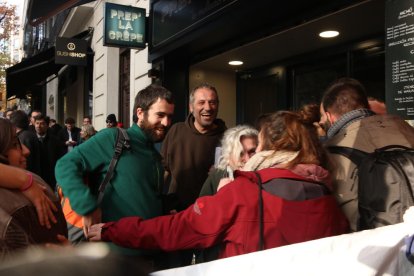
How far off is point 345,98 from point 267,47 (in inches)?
167

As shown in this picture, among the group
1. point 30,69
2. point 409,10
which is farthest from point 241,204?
point 30,69

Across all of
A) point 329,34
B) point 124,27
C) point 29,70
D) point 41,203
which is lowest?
point 41,203

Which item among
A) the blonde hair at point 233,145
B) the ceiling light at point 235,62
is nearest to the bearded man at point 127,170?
the blonde hair at point 233,145

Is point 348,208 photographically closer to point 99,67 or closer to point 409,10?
point 409,10

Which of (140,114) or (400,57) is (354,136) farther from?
(400,57)

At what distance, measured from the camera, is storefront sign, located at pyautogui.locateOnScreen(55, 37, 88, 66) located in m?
12.3

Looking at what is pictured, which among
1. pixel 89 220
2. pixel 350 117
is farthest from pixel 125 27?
pixel 89 220

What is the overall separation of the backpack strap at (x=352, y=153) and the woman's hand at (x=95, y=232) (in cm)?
133

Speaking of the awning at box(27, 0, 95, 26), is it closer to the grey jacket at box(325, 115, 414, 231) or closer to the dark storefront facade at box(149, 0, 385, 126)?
the dark storefront facade at box(149, 0, 385, 126)

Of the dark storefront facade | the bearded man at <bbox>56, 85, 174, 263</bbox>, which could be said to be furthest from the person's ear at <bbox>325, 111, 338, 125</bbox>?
the dark storefront facade

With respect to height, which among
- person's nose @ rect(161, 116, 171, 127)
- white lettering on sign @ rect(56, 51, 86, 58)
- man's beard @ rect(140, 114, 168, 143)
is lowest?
man's beard @ rect(140, 114, 168, 143)

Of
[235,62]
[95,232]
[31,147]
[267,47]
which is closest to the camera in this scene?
[95,232]

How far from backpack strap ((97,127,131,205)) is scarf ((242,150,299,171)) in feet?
2.58

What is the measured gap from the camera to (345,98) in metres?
2.76
